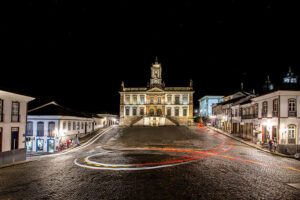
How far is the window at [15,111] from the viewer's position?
76.4 feet

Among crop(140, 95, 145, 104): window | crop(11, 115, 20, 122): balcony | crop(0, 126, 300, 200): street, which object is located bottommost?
crop(0, 126, 300, 200): street

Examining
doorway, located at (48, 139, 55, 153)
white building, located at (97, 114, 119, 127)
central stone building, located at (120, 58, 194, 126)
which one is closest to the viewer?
doorway, located at (48, 139, 55, 153)

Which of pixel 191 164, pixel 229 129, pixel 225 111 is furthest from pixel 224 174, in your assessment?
pixel 225 111

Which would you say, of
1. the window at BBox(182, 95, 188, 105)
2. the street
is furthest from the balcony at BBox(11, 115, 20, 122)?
the window at BBox(182, 95, 188, 105)

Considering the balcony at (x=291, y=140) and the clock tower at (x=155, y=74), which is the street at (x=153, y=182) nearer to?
the balcony at (x=291, y=140)

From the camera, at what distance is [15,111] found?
2378cm

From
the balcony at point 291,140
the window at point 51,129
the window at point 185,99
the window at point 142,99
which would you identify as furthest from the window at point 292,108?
the window at point 142,99

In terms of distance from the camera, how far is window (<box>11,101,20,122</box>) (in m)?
23.3

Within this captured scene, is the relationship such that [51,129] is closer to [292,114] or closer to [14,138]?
[14,138]

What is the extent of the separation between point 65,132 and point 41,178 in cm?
2635

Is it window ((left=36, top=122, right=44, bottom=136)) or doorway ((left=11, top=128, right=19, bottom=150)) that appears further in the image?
window ((left=36, top=122, right=44, bottom=136))

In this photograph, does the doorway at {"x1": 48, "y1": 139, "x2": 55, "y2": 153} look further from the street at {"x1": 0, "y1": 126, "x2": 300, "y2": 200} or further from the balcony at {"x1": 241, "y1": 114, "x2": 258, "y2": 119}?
the balcony at {"x1": 241, "y1": 114, "x2": 258, "y2": 119}

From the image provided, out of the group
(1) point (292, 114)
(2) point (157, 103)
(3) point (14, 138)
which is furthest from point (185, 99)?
(3) point (14, 138)

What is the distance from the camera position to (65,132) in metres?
39.5
